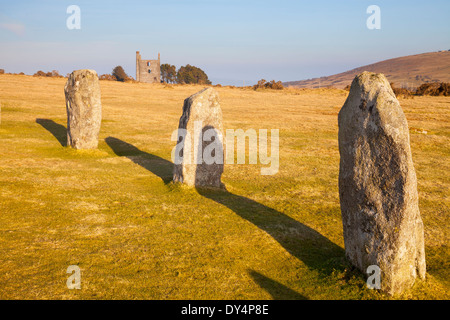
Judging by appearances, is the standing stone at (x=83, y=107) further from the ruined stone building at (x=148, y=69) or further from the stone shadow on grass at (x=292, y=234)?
the ruined stone building at (x=148, y=69)

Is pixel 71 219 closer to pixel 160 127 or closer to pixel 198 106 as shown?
pixel 198 106

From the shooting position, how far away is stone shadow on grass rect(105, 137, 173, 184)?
14359mm

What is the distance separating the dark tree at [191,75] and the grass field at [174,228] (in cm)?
7946

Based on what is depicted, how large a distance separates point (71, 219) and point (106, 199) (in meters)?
1.66

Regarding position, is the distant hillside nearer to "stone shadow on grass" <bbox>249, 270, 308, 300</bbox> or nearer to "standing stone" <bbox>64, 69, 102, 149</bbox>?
"standing stone" <bbox>64, 69, 102, 149</bbox>

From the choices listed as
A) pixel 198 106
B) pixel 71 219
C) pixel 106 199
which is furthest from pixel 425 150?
pixel 71 219

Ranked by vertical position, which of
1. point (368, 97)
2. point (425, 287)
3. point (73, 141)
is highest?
point (368, 97)

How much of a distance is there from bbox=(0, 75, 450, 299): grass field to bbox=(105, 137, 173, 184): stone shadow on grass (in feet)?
0.30

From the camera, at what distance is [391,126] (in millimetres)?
6082

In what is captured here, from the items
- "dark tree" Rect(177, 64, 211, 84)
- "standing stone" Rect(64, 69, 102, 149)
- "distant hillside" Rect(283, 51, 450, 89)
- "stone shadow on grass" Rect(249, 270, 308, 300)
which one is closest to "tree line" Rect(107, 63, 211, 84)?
"dark tree" Rect(177, 64, 211, 84)

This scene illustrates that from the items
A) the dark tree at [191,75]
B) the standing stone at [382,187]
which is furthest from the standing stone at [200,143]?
the dark tree at [191,75]

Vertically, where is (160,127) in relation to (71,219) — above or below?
above

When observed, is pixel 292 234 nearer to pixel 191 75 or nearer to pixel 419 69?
pixel 191 75

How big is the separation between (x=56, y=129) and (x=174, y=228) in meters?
16.7
